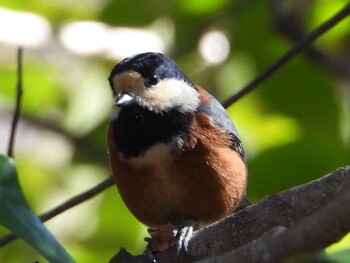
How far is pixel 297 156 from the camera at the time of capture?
3014mm

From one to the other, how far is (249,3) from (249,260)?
227 centimetres

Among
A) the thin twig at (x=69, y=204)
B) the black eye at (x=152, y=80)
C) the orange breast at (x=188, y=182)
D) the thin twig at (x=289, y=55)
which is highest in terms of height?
the thin twig at (x=289, y=55)

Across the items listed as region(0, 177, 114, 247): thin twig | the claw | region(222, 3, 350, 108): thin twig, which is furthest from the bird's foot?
region(222, 3, 350, 108): thin twig

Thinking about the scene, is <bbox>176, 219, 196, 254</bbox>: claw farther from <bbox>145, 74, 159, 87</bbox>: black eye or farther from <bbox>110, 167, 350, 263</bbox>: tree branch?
<bbox>145, 74, 159, 87</bbox>: black eye

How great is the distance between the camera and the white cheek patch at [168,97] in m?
2.96

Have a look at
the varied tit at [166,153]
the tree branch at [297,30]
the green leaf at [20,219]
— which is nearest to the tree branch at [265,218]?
the varied tit at [166,153]

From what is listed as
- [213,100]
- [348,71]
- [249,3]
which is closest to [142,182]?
[213,100]

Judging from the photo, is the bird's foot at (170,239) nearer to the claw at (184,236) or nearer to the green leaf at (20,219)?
the claw at (184,236)

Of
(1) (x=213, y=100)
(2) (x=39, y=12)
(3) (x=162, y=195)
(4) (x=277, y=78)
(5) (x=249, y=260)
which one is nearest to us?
(5) (x=249, y=260)

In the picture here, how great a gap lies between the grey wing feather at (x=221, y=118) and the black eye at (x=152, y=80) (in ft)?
0.58

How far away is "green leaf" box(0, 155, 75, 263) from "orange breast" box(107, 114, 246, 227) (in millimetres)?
981

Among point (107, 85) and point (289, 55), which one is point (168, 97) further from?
point (107, 85)

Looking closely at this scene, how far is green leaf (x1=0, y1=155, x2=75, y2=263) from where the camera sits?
181 cm

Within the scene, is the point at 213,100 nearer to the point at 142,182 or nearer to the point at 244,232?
the point at 142,182
